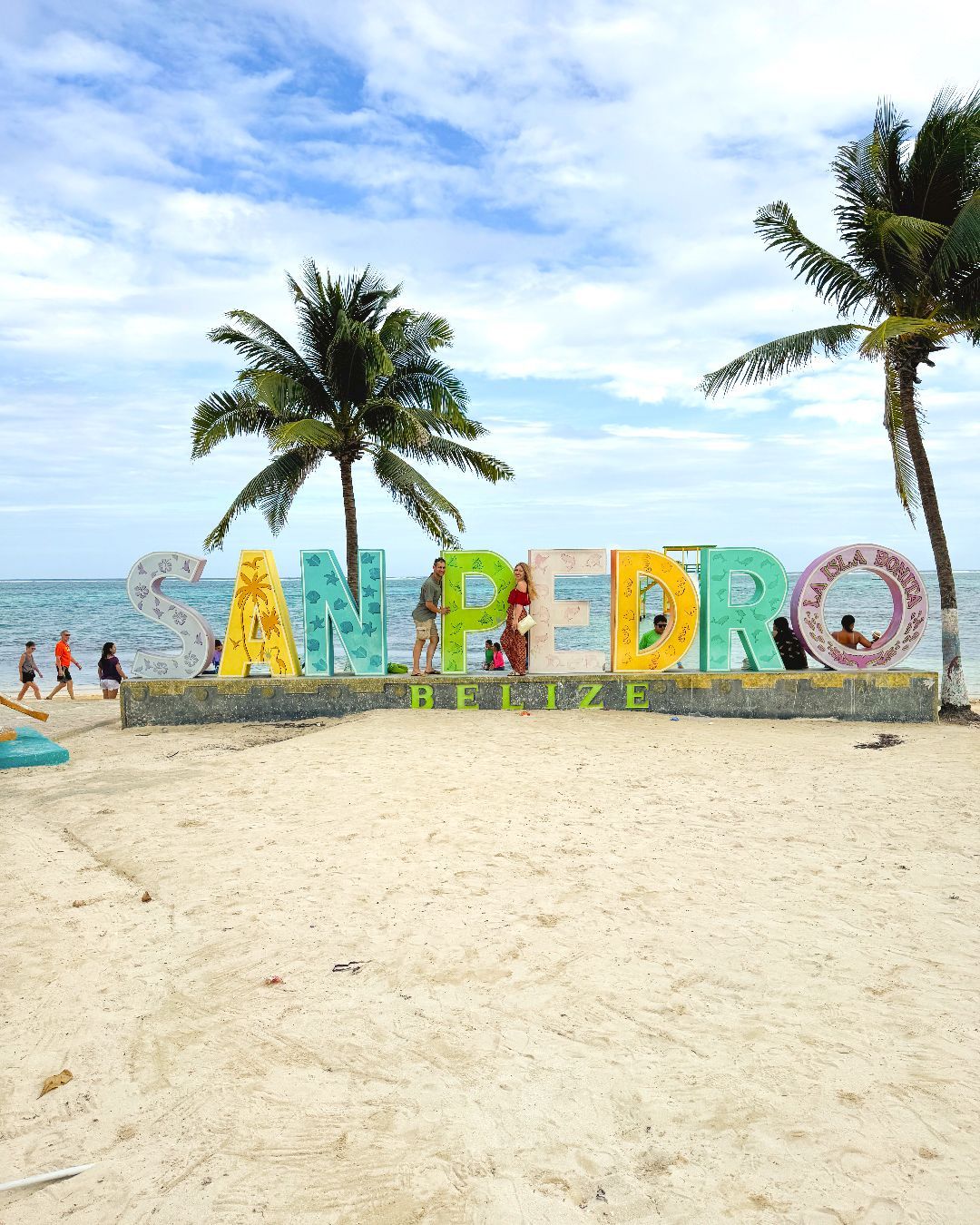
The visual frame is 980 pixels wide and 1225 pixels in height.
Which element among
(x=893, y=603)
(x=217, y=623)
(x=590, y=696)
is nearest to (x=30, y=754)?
(x=590, y=696)

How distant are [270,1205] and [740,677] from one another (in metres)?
11.1

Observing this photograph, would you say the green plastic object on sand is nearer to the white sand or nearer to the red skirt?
the white sand

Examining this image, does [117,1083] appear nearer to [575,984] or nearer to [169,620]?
[575,984]

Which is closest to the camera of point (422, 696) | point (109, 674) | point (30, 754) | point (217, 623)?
point (30, 754)

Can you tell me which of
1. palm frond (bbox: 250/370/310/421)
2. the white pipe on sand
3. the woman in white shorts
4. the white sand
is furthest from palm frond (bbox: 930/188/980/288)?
the woman in white shorts

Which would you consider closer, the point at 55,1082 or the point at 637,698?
the point at 55,1082

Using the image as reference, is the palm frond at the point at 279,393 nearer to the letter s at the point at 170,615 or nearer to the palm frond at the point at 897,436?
the letter s at the point at 170,615

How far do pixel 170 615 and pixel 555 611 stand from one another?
6.18m

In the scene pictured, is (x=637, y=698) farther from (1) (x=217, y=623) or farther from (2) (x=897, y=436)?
(1) (x=217, y=623)

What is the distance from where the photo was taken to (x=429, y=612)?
13750mm

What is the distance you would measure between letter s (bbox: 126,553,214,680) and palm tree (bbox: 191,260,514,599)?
303 centimetres

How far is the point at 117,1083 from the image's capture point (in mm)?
3951

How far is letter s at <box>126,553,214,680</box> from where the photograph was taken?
13.5m

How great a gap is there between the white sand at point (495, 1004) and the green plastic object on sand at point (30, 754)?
1.92 m
